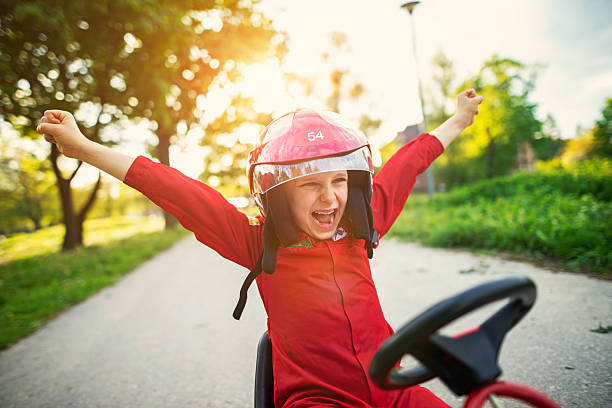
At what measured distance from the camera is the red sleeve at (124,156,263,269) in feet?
5.03

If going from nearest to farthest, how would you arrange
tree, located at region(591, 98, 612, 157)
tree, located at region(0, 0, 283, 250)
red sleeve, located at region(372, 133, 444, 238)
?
red sleeve, located at region(372, 133, 444, 238)
tree, located at region(0, 0, 283, 250)
tree, located at region(591, 98, 612, 157)

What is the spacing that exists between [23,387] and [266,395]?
3153 millimetres

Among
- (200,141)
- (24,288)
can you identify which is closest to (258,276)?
(24,288)

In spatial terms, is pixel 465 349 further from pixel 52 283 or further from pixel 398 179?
pixel 52 283

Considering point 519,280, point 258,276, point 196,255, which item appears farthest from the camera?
point 196,255

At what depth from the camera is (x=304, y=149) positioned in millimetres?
1500

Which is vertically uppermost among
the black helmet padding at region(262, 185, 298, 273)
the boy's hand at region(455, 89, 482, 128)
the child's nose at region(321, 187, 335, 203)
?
the boy's hand at region(455, 89, 482, 128)

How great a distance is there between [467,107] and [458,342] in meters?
1.51

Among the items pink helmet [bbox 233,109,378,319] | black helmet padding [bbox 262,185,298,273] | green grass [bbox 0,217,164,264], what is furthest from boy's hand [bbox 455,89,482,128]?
green grass [bbox 0,217,164,264]

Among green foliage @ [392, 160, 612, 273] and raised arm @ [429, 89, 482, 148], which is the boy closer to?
raised arm @ [429, 89, 482, 148]

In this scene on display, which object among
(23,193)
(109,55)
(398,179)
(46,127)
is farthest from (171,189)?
(23,193)

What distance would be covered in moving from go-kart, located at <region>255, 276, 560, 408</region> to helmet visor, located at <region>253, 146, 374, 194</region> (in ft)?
2.74

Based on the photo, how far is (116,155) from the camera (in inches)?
61.1

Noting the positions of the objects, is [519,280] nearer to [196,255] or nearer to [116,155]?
[116,155]
